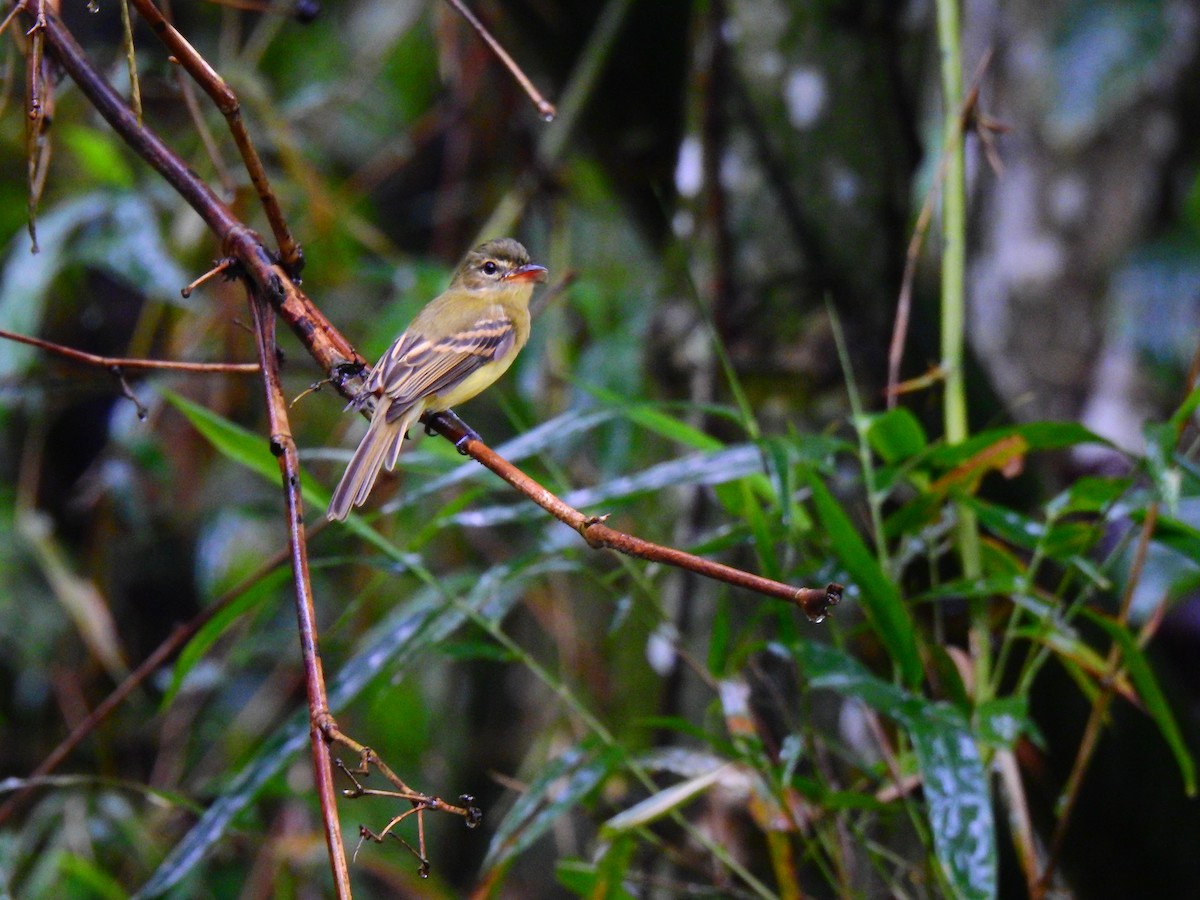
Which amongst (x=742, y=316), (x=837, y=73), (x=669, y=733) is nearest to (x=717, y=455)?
(x=742, y=316)

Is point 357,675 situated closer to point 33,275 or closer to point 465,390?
point 465,390

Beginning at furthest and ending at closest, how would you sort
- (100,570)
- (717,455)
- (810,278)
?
(100,570), (810,278), (717,455)

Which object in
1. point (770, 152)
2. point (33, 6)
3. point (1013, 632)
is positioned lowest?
point (1013, 632)

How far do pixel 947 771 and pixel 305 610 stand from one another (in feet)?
3.13

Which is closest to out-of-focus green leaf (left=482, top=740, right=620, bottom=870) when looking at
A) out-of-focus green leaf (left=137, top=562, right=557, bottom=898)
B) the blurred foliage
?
the blurred foliage

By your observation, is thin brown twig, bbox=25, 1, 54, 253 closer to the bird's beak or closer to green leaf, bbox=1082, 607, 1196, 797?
the bird's beak

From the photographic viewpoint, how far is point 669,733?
273 cm

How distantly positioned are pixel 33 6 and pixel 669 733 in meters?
1.95

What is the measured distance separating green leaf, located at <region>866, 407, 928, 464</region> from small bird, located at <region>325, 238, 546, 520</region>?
69cm

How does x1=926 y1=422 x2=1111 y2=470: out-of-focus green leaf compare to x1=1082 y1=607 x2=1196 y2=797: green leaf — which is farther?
x1=926 y1=422 x2=1111 y2=470: out-of-focus green leaf

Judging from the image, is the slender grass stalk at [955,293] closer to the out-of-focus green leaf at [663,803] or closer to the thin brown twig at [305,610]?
the out-of-focus green leaf at [663,803]

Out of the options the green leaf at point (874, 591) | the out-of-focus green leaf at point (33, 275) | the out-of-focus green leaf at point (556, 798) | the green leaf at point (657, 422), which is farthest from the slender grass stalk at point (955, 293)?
the out-of-focus green leaf at point (33, 275)

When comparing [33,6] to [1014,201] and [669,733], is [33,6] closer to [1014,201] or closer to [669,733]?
[669,733]

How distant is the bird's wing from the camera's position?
85.0 inches
